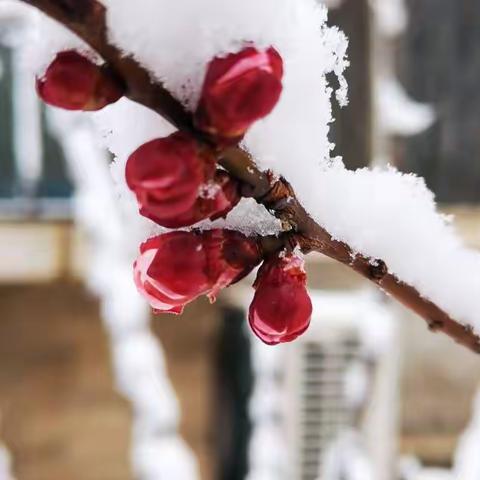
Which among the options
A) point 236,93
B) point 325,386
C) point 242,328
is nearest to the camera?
point 236,93

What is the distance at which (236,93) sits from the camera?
204 millimetres

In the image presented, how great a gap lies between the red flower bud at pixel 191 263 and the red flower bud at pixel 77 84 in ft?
0.17

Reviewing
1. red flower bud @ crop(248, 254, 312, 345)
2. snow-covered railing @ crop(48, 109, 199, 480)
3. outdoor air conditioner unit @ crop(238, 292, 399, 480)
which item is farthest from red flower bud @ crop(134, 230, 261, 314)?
outdoor air conditioner unit @ crop(238, 292, 399, 480)

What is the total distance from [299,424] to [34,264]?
780 millimetres

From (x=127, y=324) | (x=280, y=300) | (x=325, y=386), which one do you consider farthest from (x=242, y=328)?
(x=280, y=300)

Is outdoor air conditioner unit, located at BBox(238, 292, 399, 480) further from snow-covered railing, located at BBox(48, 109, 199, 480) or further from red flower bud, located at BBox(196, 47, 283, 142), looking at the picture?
red flower bud, located at BBox(196, 47, 283, 142)

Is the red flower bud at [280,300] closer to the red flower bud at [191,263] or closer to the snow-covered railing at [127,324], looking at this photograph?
the red flower bud at [191,263]

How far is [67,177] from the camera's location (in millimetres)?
2141

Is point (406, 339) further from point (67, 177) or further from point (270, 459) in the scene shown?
point (67, 177)

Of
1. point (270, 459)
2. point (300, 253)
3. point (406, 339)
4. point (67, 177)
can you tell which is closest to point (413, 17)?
point (406, 339)

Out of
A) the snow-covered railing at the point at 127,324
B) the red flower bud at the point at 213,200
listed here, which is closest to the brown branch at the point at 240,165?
the red flower bud at the point at 213,200

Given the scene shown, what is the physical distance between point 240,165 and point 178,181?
0.07ft

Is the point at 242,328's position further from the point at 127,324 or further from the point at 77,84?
the point at 77,84

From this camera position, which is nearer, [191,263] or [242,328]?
[191,263]
